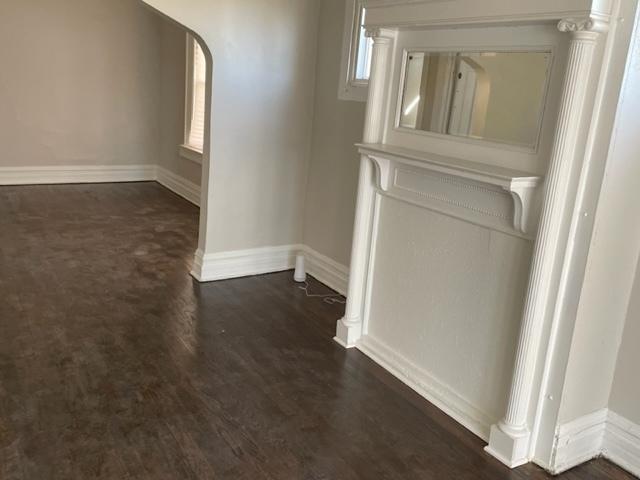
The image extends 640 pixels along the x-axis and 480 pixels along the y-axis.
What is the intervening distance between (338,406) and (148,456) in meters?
0.85

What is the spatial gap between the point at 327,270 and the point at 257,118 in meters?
1.15

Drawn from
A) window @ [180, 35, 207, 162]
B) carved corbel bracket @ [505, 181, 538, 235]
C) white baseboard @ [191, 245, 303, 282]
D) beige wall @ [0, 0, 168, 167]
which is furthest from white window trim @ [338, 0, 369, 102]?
beige wall @ [0, 0, 168, 167]

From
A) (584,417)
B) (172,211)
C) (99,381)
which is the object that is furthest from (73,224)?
(584,417)

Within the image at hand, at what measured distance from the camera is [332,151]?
4102 mm

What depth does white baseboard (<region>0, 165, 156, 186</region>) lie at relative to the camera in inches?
260

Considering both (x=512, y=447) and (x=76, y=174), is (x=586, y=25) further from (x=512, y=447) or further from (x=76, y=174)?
(x=76, y=174)

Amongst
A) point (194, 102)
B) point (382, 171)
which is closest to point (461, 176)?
point (382, 171)

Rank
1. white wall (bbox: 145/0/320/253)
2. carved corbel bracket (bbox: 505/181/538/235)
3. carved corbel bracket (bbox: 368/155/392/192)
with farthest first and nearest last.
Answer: white wall (bbox: 145/0/320/253) → carved corbel bracket (bbox: 368/155/392/192) → carved corbel bracket (bbox: 505/181/538/235)

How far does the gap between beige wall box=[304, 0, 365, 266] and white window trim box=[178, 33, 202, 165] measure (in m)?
2.38

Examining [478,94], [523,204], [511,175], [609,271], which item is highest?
[478,94]

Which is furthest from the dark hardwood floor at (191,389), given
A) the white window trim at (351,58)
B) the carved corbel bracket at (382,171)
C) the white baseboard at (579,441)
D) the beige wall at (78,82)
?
Result: the beige wall at (78,82)

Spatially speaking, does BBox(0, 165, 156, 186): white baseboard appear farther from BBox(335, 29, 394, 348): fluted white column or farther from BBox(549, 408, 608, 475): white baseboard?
BBox(549, 408, 608, 475): white baseboard

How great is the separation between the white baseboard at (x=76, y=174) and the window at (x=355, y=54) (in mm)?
4158

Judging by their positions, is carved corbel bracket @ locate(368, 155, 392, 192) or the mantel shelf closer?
the mantel shelf
